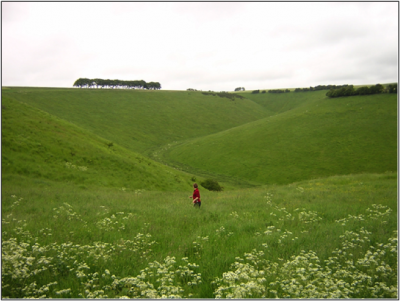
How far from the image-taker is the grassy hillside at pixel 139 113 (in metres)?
82.4

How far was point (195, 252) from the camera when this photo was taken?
360 inches

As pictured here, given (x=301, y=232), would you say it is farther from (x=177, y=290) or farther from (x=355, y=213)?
(x=177, y=290)

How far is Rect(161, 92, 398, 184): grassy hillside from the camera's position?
5266cm

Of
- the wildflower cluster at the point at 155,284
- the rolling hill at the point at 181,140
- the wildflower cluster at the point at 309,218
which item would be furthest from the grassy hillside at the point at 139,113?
the wildflower cluster at the point at 155,284

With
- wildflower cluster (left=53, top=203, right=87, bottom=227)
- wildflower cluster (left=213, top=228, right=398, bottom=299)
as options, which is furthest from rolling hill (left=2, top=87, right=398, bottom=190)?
wildflower cluster (left=213, top=228, right=398, bottom=299)

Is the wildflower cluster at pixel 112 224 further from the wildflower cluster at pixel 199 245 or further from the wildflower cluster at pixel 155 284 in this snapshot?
the wildflower cluster at pixel 155 284

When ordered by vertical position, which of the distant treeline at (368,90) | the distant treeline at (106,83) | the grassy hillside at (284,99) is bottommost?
the distant treeline at (368,90)

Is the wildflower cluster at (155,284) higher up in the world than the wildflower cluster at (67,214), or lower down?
higher up

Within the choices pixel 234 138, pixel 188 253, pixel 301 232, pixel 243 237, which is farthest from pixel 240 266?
pixel 234 138

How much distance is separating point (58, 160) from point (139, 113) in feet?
262

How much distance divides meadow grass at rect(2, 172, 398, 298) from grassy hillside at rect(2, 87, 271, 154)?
2301 inches

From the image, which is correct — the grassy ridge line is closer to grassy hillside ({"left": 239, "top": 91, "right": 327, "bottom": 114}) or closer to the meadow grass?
the meadow grass

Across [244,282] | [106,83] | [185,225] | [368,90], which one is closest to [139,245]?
[185,225]

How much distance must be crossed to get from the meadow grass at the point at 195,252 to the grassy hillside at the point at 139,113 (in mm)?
58445
